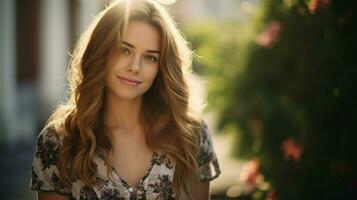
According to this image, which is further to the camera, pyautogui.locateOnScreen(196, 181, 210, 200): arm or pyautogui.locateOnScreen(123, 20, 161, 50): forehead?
pyautogui.locateOnScreen(196, 181, 210, 200): arm

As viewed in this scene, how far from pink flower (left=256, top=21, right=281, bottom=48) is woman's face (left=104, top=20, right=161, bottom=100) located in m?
1.58

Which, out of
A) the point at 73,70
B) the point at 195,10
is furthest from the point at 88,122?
the point at 195,10

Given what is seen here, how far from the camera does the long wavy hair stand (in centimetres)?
331

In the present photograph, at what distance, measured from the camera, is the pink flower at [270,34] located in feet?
15.4

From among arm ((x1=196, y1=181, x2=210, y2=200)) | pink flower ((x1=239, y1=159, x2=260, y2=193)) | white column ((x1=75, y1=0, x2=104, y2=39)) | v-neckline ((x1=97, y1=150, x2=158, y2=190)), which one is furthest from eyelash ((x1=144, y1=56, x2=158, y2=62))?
white column ((x1=75, y1=0, x2=104, y2=39))

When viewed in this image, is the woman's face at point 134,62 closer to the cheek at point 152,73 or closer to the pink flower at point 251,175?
the cheek at point 152,73

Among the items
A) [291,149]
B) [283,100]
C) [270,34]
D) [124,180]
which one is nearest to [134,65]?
[124,180]

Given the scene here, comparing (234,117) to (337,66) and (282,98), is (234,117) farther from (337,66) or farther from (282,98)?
(337,66)

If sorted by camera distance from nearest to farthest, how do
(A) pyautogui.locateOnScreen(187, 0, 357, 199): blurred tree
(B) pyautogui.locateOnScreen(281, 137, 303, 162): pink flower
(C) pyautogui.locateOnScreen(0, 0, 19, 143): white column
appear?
(A) pyautogui.locateOnScreen(187, 0, 357, 199): blurred tree < (B) pyautogui.locateOnScreen(281, 137, 303, 162): pink flower < (C) pyautogui.locateOnScreen(0, 0, 19, 143): white column

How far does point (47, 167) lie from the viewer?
3.32 metres

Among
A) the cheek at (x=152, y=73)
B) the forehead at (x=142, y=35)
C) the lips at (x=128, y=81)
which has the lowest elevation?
the lips at (x=128, y=81)

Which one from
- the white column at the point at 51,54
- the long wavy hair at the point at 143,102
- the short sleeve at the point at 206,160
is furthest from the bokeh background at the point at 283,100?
the white column at the point at 51,54

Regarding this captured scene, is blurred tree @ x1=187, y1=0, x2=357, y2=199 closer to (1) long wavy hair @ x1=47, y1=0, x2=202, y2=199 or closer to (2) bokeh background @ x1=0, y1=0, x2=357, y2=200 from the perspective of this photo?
A: (2) bokeh background @ x1=0, y1=0, x2=357, y2=200

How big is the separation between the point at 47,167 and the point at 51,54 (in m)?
9.36
